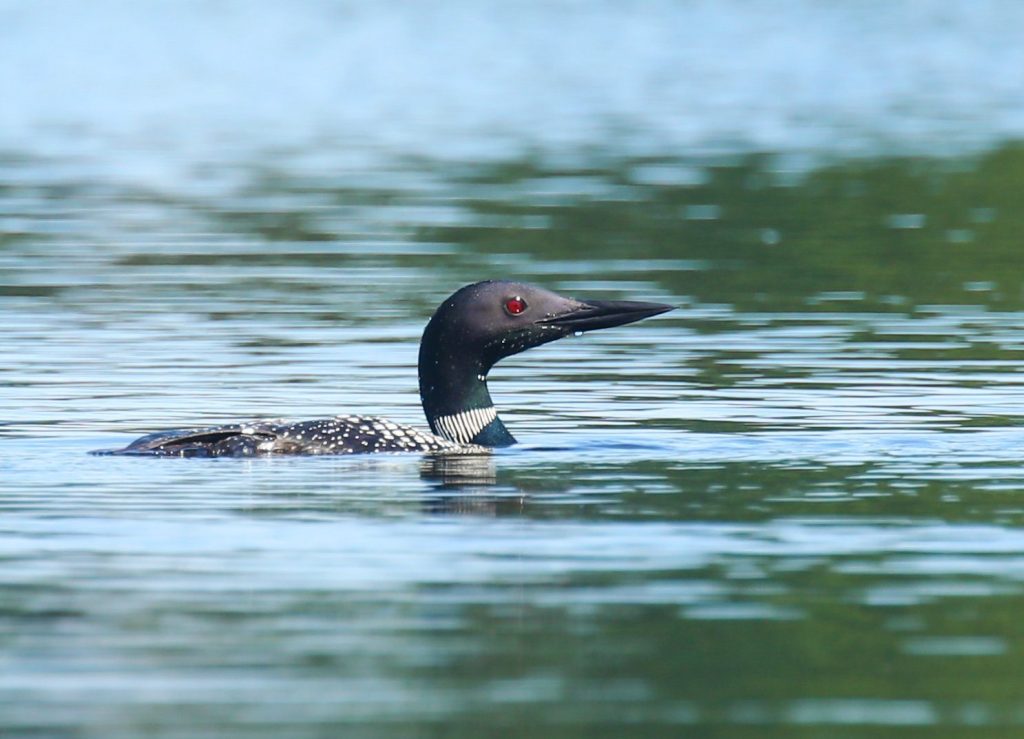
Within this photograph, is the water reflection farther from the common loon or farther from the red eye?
the red eye

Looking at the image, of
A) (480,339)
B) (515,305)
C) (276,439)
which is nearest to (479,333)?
(480,339)

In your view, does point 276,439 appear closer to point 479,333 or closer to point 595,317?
point 479,333

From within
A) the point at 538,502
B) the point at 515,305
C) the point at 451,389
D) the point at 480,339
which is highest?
the point at 515,305

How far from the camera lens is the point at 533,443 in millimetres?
11477

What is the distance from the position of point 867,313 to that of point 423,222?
6.48 metres

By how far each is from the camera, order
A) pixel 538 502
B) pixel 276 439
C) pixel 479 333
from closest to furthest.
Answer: pixel 538 502
pixel 276 439
pixel 479 333

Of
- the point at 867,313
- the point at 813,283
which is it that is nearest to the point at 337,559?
the point at 867,313

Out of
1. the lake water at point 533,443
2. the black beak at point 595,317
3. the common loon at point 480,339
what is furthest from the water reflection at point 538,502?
the black beak at point 595,317

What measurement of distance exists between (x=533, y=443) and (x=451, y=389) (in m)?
0.44

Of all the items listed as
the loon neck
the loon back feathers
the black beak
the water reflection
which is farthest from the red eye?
the loon back feathers

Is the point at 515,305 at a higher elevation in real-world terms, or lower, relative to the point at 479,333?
higher

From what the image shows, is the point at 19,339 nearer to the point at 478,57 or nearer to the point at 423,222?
the point at 423,222

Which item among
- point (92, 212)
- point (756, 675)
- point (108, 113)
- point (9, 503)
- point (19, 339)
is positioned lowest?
point (756, 675)

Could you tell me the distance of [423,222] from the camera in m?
22.0
